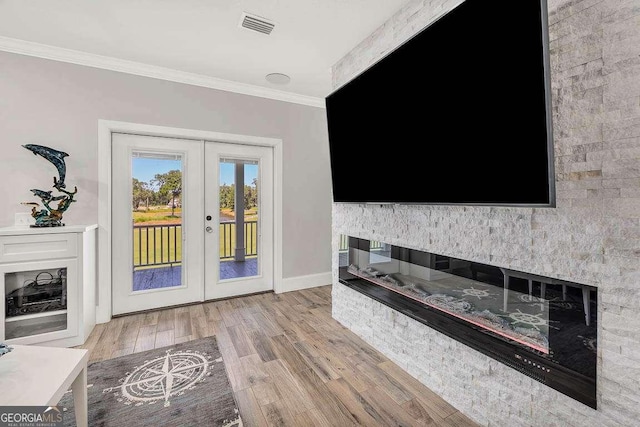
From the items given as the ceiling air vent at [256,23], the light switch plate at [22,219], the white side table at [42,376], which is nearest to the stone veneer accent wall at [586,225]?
the ceiling air vent at [256,23]

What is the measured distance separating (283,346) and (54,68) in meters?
3.26

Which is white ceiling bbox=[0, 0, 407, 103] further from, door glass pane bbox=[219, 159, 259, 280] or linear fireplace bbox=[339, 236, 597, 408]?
linear fireplace bbox=[339, 236, 597, 408]

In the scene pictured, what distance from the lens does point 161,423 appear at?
5.11 ft

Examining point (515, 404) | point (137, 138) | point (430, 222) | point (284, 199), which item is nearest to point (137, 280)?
point (137, 138)

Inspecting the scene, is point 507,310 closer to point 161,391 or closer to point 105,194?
point 161,391

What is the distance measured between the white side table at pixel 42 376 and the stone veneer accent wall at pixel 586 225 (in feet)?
6.32

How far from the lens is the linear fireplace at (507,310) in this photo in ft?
3.75

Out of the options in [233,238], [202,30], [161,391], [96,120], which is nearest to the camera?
[161,391]

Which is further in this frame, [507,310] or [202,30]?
[202,30]

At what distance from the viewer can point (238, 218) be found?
3.57m

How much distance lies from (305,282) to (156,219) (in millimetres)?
1967

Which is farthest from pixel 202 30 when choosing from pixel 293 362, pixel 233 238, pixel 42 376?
pixel 293 362

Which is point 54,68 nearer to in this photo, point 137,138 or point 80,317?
point 137,138

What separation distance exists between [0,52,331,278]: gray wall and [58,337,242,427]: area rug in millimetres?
1528
